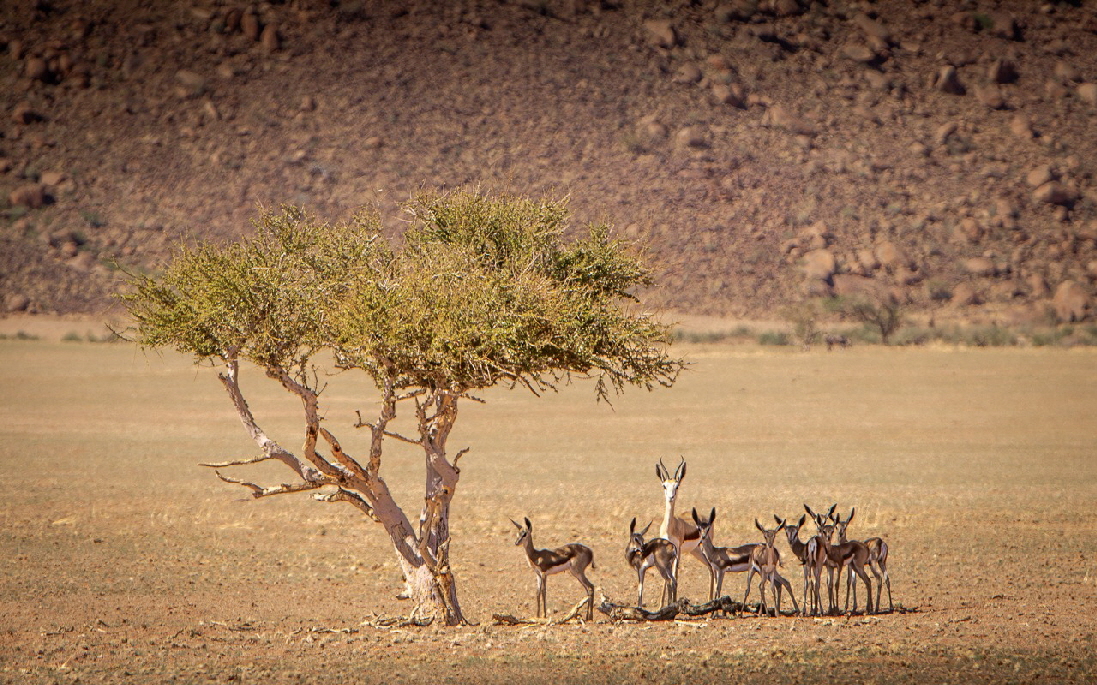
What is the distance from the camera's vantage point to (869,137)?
312 ft

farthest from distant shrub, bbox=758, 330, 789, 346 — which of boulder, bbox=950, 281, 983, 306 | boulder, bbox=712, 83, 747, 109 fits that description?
boulder, bbox=712, 83, 747, 109

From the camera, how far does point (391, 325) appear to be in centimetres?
1324

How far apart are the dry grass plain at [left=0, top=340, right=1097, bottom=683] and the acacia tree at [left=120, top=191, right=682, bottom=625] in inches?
65.3

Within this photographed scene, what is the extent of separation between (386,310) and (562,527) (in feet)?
31.6

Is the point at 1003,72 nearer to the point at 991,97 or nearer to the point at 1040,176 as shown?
the point at 991,97

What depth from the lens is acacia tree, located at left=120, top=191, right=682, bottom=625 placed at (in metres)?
13.4

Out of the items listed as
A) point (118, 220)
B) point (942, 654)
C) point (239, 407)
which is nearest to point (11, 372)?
point (118, 220)

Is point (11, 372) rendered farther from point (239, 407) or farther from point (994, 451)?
point (239, 407)

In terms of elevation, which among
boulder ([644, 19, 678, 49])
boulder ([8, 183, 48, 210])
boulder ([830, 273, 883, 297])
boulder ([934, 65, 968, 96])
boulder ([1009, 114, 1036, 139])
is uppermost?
boulder ([644, 19, 678, 49])

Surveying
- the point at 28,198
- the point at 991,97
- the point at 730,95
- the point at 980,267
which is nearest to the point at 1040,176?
the point at 980,267

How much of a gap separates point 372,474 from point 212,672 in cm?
299

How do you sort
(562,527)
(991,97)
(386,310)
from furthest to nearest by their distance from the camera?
(991,97) → (562,527) → (386,310)

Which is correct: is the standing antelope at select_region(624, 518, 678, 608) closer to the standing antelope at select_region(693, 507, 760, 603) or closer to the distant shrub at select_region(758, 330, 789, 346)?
the standing antelope at select_region(693, 507, 760, 603)

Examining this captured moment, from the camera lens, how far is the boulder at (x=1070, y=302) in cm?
7888
